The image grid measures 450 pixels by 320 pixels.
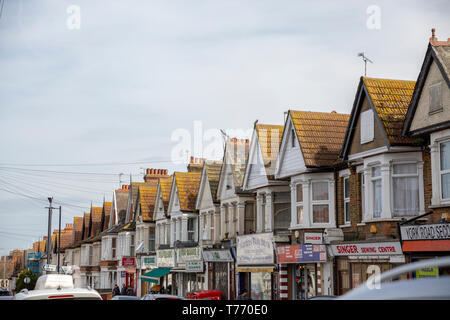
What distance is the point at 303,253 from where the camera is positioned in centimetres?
2748

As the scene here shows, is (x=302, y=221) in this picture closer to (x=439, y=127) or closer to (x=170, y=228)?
(x=439, y=127)

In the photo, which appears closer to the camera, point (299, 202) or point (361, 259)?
point (361, 259)

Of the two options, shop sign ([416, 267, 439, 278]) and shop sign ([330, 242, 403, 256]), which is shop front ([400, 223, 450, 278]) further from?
shop sign ([416, 267, 439, 278])

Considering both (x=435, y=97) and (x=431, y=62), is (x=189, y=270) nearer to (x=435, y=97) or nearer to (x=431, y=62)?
(x=435, y=97)

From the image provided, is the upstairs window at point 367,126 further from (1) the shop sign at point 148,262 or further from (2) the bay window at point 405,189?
(1) the shop sign at point 148,262

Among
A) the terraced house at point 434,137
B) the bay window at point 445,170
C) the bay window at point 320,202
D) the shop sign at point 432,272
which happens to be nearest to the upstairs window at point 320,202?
the bay window at point 320,202

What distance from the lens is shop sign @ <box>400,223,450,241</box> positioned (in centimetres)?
1827

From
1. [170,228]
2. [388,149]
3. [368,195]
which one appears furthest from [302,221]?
[170,228]

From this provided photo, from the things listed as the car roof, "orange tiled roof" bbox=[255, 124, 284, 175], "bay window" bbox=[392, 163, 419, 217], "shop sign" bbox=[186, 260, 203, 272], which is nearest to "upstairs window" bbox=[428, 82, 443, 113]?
"bay window" bbox=[392, 163, 419, 217]

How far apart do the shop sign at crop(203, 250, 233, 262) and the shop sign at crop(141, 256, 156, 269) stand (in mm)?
11789

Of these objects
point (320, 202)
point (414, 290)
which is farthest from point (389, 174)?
point (414, 290)

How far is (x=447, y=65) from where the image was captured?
63.0ft

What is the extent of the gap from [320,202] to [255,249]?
6.65 m

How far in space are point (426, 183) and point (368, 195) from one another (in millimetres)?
2464
